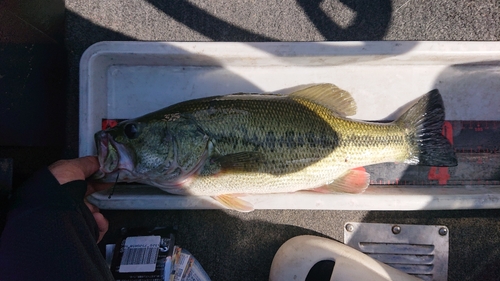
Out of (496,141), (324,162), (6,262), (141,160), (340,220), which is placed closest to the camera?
(6,262)

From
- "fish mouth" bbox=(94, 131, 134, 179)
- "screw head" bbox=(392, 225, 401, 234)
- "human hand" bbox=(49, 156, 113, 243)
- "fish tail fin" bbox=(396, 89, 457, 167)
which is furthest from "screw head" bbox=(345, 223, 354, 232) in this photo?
"human hand" bbox=(49, 156, 113, 243)

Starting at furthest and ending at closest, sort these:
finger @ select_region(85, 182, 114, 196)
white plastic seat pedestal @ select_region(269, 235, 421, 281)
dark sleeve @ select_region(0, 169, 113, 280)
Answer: white plastic seat pedestal @ select_region(269, 235, 421, 281) → finger @ select_region(85, 182, 114, 196) → dark sleeve @ select_region(0, 169, 113, 280)

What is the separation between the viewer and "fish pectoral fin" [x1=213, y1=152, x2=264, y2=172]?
1.42 m

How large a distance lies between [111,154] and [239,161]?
0.51m

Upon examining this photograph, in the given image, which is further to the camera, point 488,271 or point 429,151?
point 488,271

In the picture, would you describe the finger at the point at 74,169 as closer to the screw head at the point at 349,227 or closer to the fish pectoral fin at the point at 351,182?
the fish pectoral fin at the point at 351,182

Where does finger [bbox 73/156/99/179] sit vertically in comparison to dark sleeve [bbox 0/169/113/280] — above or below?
above

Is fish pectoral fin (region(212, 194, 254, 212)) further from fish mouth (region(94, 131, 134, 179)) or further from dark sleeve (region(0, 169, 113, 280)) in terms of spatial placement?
dark sleeve (region(0, 169, 113, 280))

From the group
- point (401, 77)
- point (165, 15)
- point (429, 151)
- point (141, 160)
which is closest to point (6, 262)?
point (141, 160)

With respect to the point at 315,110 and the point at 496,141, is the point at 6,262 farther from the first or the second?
the point at 496,141

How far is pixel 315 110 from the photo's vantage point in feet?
5.03

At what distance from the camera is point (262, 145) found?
1447 millimetres

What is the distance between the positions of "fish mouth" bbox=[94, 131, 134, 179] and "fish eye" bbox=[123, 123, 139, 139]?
0.05 m

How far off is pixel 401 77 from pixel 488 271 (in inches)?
47.8
